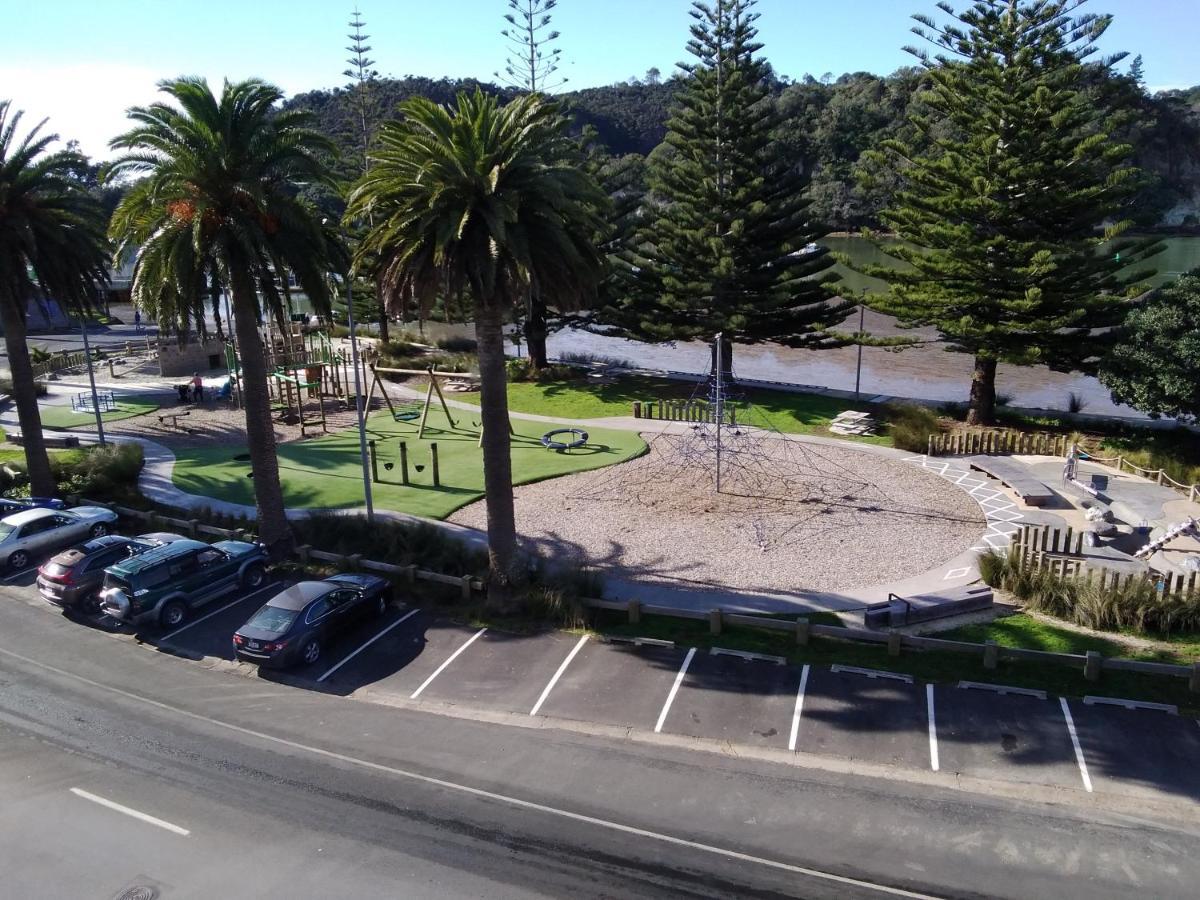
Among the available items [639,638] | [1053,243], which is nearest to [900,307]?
[1053,243]

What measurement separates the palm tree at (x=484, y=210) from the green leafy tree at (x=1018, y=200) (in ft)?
58.2

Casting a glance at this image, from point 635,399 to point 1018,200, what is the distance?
16.2 meters

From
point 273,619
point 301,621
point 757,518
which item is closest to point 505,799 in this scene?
point 301,621

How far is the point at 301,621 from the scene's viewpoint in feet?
53.6

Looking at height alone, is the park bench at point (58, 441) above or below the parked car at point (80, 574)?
above

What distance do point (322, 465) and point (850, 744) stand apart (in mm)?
20908

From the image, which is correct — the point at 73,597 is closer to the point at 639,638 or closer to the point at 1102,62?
the point at 639,638

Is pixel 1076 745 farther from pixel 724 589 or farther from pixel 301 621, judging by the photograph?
pixel 301 621

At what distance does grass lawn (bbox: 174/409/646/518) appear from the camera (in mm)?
25875

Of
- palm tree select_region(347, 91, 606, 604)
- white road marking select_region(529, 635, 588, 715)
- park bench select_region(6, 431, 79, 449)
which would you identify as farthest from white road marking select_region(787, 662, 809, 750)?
park bench select_region(6, 431, 79, 449)

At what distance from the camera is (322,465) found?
95.9 feet

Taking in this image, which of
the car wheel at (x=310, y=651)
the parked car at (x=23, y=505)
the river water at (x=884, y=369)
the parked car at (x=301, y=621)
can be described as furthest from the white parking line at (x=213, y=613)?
the river water at (x=884, y=369)

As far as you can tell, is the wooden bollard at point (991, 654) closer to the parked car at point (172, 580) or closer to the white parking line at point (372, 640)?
the white parking line at point (372, 640)

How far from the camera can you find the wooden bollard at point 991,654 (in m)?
14.9
